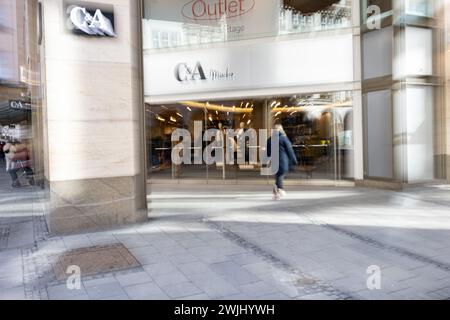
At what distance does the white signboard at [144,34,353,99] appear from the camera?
1189cm

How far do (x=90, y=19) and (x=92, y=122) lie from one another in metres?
1.69

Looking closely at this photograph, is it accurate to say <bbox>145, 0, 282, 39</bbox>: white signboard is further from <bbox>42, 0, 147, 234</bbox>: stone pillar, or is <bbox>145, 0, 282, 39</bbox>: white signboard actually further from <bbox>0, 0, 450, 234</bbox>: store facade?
<bbox>42, 0, 147, 234</bbox>: stone pillar

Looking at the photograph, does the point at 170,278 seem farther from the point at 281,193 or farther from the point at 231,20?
A: the point at 231,20

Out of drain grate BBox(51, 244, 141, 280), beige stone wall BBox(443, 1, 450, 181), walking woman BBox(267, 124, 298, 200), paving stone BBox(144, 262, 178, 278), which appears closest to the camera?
paving stone BBox(144, 262, 178, 278)

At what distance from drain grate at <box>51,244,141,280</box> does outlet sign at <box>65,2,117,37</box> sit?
3.51 metres

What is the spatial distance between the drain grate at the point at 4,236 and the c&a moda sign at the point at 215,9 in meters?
8.86

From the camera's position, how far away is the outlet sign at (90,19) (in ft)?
22.0

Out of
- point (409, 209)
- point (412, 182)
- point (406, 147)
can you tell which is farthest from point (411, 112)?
point (409, 209)

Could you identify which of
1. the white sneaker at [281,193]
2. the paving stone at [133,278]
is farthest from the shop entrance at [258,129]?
the paving stone at [133,278]

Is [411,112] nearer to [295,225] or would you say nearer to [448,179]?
[448,179]

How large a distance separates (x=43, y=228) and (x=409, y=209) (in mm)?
6880

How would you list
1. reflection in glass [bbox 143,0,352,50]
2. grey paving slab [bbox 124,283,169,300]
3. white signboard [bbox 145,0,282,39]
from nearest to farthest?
1. grey paving slab [bbox 124,283,169,300]
2. reflection in glass [bbox 143,0,352,50]
3. white signboard [bbox 145,0,282,39]

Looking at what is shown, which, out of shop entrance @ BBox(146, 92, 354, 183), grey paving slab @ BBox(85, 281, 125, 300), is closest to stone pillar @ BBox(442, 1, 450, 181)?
shop entrance @ BBox(146, 92, 354, 183)

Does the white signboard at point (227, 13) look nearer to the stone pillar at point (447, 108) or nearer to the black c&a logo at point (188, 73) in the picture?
the black c&a logo at point (188, 73)
